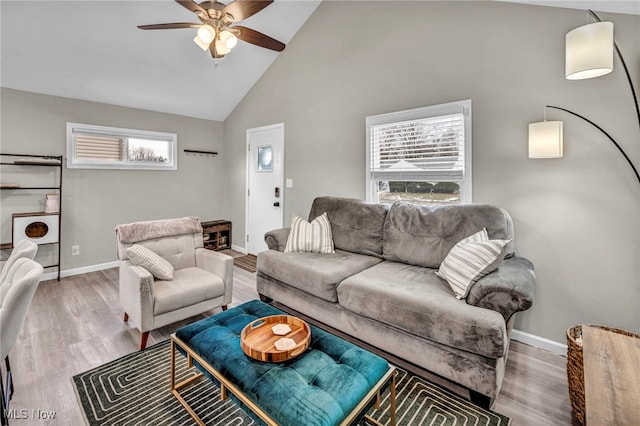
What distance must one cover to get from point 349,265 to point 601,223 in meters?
1.86

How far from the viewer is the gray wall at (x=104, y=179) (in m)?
3.58

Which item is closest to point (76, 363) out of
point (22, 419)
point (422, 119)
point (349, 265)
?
point (22, 419)

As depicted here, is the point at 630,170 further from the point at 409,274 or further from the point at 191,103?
the point at 191,103

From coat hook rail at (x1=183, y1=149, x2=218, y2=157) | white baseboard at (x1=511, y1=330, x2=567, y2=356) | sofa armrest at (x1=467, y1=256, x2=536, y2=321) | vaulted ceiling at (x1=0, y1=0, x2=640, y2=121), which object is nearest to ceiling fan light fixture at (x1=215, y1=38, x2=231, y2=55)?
vaulted ceiling at (x1=0, y1=0, x2=640, y2=121)

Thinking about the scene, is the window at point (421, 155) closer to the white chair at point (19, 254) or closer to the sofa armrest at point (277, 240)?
the sofa armrest at point (277, 240)

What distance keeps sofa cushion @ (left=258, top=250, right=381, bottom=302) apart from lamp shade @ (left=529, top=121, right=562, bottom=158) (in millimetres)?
1518

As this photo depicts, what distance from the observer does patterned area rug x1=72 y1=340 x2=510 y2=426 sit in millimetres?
1642

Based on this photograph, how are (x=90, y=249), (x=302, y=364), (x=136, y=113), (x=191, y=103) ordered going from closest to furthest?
(x=302, y=364)
(x=90, y=249)
(x=136, y=113)
(x=191, y=103)

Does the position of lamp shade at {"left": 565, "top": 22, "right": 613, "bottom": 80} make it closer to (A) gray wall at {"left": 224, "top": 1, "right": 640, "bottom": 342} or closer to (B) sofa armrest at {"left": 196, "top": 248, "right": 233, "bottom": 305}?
(A) gray wall at {"left": 224, "top": 1, "right": 640, "bottom": 342}

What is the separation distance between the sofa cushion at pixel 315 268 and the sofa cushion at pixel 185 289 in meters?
0.50

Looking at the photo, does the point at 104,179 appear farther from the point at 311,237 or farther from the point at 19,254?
the point at 311,237

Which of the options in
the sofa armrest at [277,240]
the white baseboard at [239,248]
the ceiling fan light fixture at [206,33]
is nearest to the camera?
the ceiling fan light fixture at [206,33]

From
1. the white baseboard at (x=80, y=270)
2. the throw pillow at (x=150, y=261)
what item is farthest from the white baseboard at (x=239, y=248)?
the throw pillow at (x=150, y=261)

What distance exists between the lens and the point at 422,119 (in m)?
2.99
